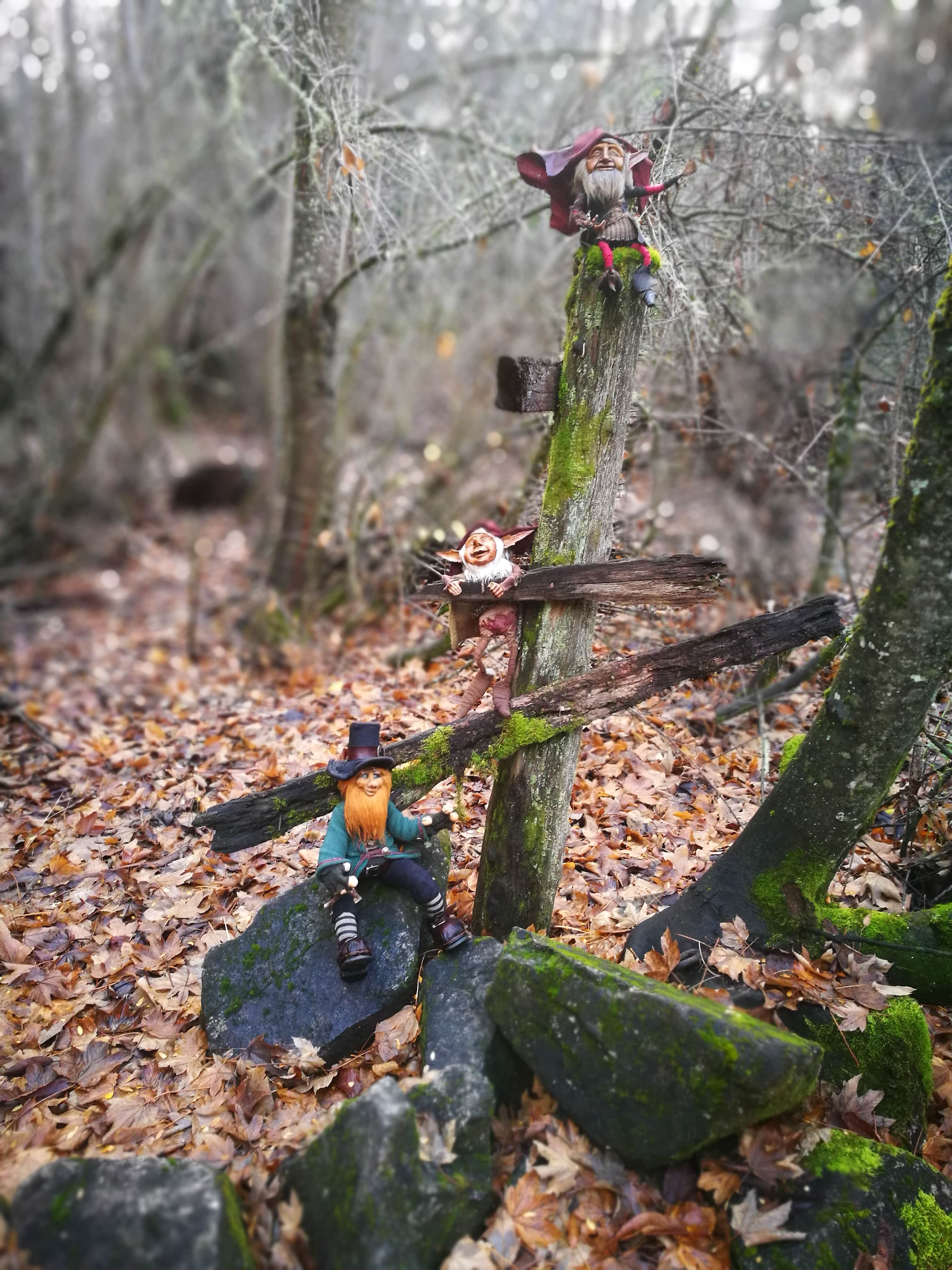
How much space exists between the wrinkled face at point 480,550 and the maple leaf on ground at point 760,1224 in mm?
2792

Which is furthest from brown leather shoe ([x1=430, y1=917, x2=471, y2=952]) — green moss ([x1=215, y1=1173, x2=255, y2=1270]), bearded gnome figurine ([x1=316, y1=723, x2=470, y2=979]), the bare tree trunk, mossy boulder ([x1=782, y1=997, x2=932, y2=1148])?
the bare tree trunk

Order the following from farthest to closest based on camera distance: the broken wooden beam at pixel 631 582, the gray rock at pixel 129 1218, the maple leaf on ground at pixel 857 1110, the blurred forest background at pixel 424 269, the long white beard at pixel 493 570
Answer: the blurred forest background at pixel 424 269, the long white beard at pixel 493 570, the broken wooden beam at pixel 631 582, the maple leaf on ground at pixel 857 1110, the gray rock at pixel 129 1218

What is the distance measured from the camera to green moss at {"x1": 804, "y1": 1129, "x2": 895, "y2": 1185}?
285 cm

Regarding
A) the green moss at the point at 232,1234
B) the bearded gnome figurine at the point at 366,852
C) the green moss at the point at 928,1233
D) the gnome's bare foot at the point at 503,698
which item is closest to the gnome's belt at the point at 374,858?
the bearded gnome figurine at the point at 366,852

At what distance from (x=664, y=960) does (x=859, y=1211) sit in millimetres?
1104

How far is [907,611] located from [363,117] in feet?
16.3

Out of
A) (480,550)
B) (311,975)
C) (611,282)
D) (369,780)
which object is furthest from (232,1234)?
(611,282)

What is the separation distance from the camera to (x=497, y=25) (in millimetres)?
11828

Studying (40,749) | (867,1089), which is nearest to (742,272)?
(867,1089)

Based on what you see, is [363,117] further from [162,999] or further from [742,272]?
[162,999]

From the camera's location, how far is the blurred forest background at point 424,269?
5047mm

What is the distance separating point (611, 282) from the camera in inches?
127

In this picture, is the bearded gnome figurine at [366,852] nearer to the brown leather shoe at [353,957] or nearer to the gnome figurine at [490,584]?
the brown leather shoe at [353,957]

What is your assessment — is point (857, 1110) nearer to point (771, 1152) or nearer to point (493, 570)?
point (771, 1152)
